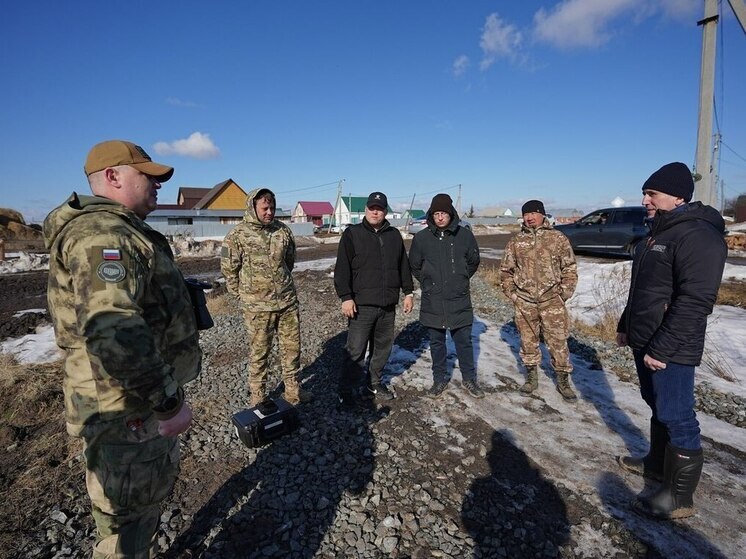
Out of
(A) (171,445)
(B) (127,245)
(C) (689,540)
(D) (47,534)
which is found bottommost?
(C) (689,540)

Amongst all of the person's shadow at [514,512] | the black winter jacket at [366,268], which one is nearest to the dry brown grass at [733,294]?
the person's shadow at [514,512]

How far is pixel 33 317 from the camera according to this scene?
8.22 meters

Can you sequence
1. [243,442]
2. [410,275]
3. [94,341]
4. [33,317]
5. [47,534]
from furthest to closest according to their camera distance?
[33,317]
[410,275]
[243,442]
[47,534]
[94,341]

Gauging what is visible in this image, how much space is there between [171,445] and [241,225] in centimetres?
245

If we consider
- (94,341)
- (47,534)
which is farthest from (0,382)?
(94,341)

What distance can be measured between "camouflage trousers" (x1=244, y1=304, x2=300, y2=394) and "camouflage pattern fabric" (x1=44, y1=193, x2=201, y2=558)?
1.90 m

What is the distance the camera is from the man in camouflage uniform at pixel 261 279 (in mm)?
3797

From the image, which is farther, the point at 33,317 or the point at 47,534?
the point at 33,317

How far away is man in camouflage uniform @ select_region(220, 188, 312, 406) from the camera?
3.80m

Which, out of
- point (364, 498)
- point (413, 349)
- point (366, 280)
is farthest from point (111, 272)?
point (413, 349)

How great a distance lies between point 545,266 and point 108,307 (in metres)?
3.94

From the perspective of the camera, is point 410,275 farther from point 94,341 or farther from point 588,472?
point 94,341

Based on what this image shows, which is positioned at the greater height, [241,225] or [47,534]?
[241,225]

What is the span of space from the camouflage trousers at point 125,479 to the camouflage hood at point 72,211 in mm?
816
